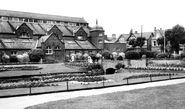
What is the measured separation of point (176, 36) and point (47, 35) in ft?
124

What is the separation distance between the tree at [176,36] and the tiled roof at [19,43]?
3946 cm

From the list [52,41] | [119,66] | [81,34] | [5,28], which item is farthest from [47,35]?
[119,66]

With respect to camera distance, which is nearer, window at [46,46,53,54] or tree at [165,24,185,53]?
window at [46,46,53,54]

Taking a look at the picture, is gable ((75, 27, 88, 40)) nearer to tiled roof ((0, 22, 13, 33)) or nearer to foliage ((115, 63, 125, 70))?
tiled roof ((0, 22, 13, 33))

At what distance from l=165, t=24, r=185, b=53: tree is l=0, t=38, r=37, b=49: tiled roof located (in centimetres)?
3946

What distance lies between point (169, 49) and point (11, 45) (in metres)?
47.5

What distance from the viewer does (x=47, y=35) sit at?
177ft

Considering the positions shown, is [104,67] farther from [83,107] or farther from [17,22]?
[17,22]

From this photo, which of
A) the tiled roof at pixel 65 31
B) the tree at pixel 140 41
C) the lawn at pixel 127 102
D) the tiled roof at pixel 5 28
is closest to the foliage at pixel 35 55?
the tiled roof at pixel 5 28

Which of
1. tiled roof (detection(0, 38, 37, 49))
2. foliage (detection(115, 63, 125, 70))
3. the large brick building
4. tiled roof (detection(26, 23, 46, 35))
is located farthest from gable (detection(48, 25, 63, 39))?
foliage (detection(115, 63, 125, 70))

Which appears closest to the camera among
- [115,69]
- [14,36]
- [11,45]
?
[115,69]

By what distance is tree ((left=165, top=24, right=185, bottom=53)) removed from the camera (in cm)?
6438

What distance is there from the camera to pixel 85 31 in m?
66.7

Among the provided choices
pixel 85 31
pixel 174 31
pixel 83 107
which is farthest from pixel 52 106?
pixel 174 31
